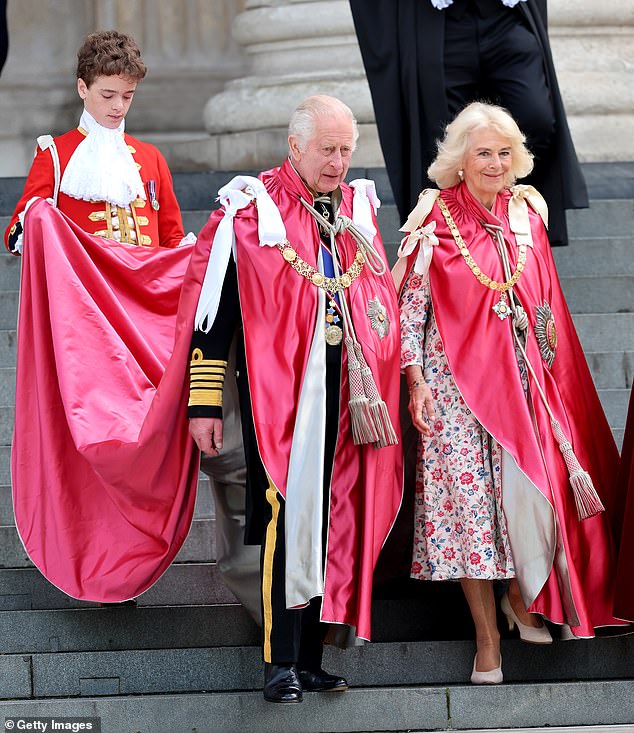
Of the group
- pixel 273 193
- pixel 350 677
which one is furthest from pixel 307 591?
pixel 273 193

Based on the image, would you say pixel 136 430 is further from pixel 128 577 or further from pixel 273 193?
pixel 273 193

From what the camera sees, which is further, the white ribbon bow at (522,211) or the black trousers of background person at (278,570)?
the white ribbon bow at (522,211)

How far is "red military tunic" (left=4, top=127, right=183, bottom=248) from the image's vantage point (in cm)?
669

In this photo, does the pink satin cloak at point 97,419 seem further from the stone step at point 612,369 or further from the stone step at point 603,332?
the stone step at point 603,332

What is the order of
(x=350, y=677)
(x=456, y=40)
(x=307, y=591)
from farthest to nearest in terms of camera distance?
(x=456, y=40) < (x=350, y=677) < (x=307, y=591)

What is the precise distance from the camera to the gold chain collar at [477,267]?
19.7 ft

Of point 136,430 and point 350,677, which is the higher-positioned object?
point 136,430

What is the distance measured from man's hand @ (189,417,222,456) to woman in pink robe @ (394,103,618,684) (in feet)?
2.31

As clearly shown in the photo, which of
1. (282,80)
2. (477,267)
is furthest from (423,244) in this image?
(282,80)

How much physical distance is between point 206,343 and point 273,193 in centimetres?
58

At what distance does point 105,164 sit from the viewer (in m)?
6.70

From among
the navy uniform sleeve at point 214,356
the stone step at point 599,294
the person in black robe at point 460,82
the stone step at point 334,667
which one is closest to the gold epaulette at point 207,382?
the navy uniform sleeve at point 214,356

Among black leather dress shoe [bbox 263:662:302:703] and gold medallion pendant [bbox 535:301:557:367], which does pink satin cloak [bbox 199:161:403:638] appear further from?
gold medallion pendant [bbox 535:301:557:367]

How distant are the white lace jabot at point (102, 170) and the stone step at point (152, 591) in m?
1.47
